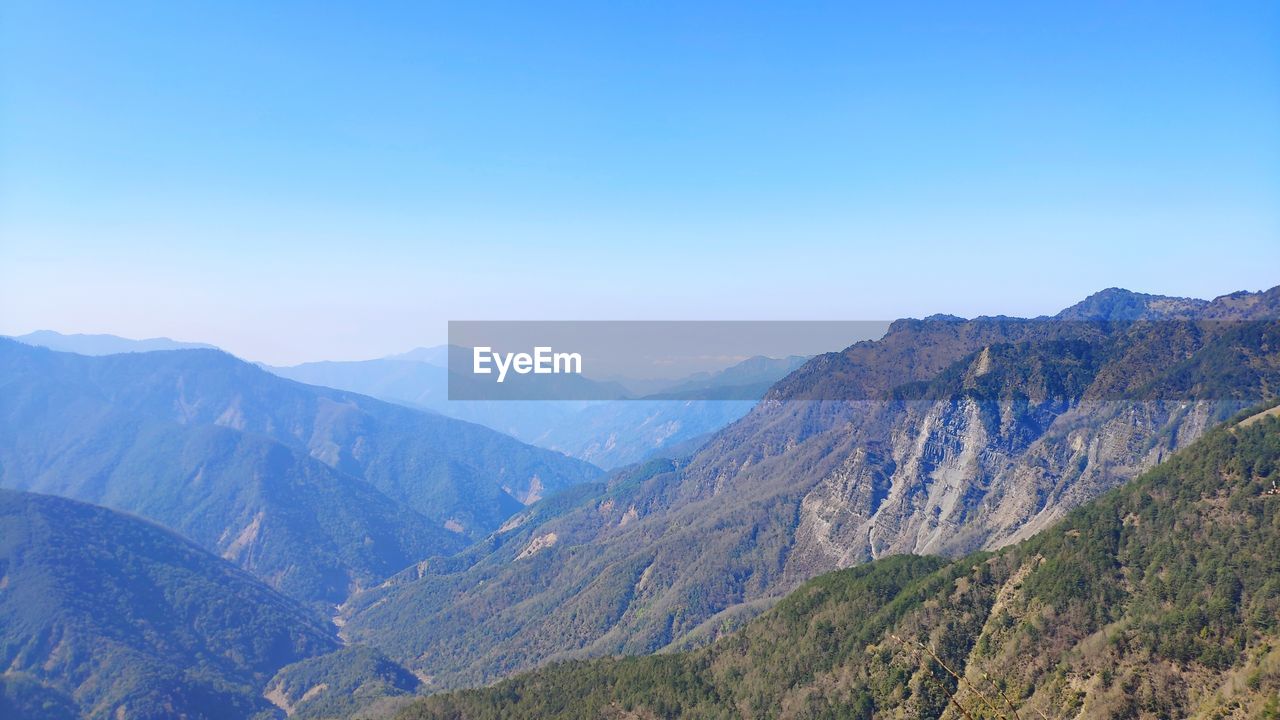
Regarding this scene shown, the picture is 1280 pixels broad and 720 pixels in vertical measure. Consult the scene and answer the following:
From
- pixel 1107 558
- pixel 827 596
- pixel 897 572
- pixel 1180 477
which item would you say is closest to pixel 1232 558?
pixel 1107 558

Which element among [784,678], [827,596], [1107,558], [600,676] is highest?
[1107,558]

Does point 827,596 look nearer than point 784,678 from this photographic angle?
No

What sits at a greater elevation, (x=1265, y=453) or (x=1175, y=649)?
(x=1265, y=453)

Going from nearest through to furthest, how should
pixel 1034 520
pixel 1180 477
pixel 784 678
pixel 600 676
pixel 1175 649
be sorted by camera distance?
1. pixel 1175 649
2. pixel 1180 477
3. pixel 784 678
4. pixel 600 676
5. pixel 1034 520

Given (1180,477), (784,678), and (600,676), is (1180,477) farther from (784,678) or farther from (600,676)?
(600,676)

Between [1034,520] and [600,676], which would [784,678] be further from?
[1034,520]

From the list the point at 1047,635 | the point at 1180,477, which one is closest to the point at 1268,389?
the point at 1180,477

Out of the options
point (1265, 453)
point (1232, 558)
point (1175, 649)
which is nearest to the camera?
point (1175, 649)
